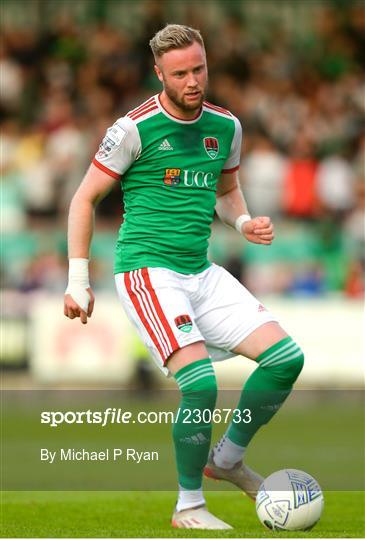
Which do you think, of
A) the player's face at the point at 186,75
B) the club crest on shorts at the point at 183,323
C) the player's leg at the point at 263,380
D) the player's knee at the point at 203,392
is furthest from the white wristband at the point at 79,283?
the player's face at the point at 186,75

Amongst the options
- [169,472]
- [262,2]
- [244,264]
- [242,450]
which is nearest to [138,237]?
[242,450]

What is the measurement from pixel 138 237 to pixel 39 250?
11.2 m

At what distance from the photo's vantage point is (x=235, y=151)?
8328 mm

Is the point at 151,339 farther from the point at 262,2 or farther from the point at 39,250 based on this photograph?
the point at 262,2

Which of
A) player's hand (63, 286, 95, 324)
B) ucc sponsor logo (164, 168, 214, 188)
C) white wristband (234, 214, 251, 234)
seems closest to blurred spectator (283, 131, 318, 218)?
white wristband (234, 214, 251, 234)

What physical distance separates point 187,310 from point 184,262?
1.05 feet

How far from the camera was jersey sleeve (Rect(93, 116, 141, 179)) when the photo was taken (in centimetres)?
778

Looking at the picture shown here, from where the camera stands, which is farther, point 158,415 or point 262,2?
point 262,2

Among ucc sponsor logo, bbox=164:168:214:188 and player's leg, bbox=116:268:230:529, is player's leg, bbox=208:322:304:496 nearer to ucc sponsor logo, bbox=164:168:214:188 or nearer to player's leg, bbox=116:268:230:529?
player's leg, bbox=116:268:230:529

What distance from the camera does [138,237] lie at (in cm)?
804

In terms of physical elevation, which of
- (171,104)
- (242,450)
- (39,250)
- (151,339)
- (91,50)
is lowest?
(39,250)

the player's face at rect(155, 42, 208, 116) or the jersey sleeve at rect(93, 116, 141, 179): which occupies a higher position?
the player's face at rect(155, 42, 208, 116)

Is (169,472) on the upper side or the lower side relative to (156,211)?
lower

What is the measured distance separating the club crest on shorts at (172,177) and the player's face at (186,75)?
0.38 meters
